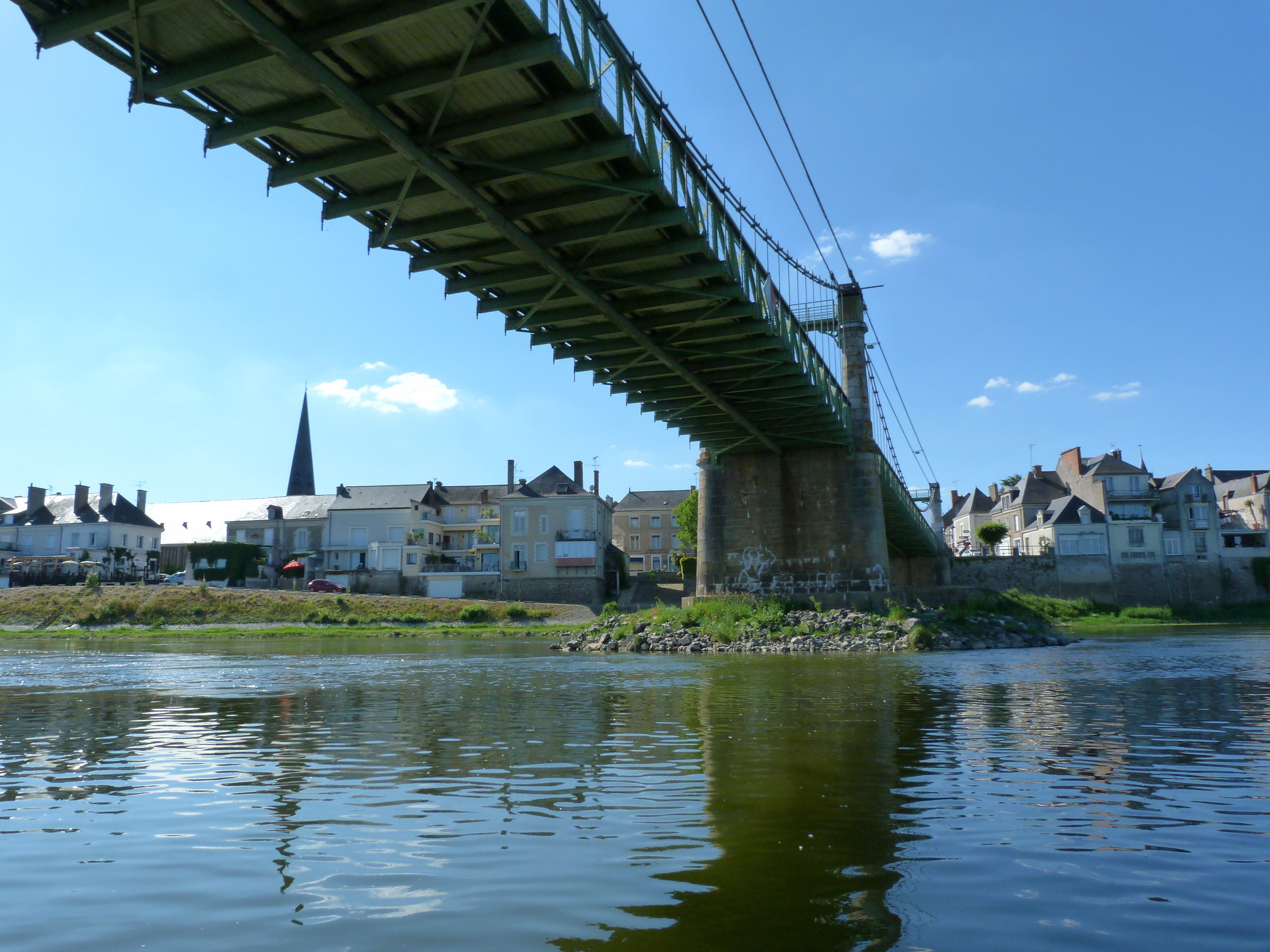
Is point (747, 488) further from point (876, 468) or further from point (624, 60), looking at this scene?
point (624, 60)

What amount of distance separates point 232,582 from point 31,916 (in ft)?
201

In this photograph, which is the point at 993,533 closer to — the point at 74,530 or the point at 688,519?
the point at 688,519

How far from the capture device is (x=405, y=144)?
1131cm

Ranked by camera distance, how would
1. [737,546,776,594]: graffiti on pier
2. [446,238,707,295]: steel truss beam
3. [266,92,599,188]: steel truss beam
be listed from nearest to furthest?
[266,92,599,188]: steel truss beam < [446,238,707,295]: steel truss beam < [737,546,776,594]: graffiti on pier

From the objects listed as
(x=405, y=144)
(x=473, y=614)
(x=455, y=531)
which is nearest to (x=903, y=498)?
(x=473, y=614)

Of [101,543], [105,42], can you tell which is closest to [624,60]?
A: [105,42]

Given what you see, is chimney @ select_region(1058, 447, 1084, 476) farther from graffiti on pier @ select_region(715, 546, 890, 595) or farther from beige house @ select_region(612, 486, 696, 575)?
graffiti on pier @ select_region(715, 546, 890, 595)

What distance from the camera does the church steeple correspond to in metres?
99.4

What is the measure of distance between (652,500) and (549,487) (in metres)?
22.4

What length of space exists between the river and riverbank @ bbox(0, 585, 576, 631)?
1467 inches

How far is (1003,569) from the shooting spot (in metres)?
63.0

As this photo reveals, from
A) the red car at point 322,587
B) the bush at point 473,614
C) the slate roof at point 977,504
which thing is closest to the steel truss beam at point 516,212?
the bush at point 473,614

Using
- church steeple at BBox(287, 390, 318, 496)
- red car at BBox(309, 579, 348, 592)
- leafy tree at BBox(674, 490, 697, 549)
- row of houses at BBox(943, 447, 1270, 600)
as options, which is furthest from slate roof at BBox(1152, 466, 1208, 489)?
A: church steeple at BBox(287, 390, 318, 496)

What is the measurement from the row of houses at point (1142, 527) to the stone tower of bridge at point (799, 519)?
122 feet
